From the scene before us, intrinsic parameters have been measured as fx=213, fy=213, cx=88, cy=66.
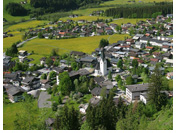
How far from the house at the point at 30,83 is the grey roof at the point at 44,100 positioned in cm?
294

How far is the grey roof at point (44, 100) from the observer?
29.5m

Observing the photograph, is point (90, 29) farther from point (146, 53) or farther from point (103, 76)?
point (103, 76)

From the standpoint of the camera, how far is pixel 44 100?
31.2 meters

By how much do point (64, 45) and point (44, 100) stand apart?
32.4 m

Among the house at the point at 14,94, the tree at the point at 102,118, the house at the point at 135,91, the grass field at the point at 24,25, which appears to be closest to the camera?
the tree at the point at 102,118

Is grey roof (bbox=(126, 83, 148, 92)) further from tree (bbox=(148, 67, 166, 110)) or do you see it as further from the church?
the church

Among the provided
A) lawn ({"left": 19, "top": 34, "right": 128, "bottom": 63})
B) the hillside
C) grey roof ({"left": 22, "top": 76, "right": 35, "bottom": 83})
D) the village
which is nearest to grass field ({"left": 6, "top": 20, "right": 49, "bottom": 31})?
lawn ({"left": 19, "top": 34, "right": 128, "bottom": 63})

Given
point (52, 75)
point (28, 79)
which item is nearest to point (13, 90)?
point (28, 79)

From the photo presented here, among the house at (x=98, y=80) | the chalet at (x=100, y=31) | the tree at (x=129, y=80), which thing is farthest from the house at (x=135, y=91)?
the chalet at (x=100, y=31)

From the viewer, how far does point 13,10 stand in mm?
109875

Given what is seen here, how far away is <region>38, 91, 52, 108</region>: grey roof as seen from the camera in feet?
96.8

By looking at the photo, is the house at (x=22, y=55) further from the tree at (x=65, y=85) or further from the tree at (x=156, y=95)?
the tree at (x=156, y=95)

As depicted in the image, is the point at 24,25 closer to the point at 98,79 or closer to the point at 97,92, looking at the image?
the point at 98,79

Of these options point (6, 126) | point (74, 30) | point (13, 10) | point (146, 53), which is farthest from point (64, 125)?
point (13, 10)
